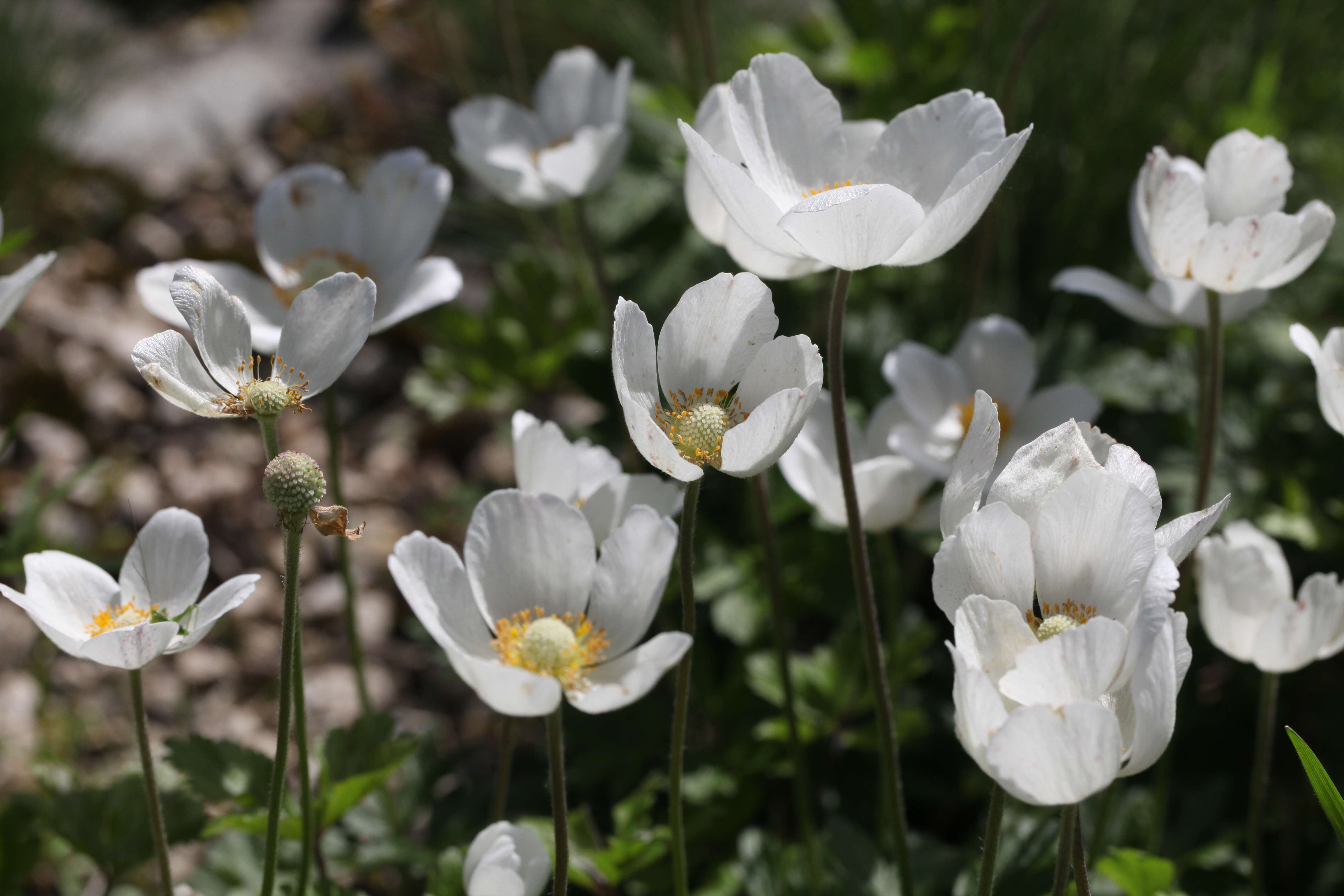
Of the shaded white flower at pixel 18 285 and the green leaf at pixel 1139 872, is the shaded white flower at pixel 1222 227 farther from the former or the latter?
the shaded white flower at pixel 18 285

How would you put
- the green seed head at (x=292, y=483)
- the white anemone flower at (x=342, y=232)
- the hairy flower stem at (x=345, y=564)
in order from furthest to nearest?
the white anemone flower at (x=342, y=232)
the hairy flower stem at (x=345, y=564)
the green seed head at (x=292, y=483)

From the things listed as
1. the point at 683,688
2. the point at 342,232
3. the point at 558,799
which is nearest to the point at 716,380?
the point at 683,688

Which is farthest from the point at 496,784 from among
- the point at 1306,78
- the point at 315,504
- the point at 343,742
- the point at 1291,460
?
the point at 1306,78

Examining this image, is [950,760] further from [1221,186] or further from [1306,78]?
[1306,78]

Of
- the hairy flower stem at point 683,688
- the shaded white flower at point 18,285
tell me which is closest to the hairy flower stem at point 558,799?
the hairy flower stem at point 683,688

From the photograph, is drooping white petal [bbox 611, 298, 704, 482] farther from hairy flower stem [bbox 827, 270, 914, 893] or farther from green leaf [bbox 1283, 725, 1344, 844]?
green leaf [bbox 1283, 725, 1344, 844]

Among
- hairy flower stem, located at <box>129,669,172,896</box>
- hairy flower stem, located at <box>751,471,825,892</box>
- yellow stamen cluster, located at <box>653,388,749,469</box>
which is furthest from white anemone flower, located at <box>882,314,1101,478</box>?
hairy flower stem, located at <box>129,669,172,896</box>

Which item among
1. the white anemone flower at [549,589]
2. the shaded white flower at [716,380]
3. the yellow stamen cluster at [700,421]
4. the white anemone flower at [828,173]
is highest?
the white anemone flower at [828,173]
